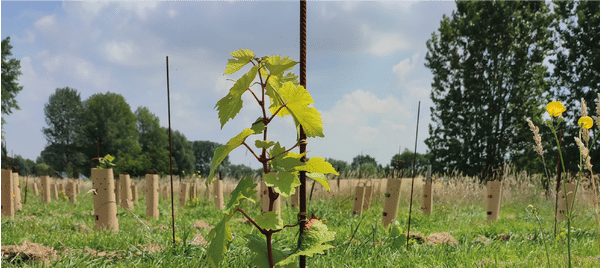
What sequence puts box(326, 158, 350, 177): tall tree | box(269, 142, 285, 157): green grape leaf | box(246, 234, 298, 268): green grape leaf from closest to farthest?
box(269, 142, 285, 157): green grape leaf → box(246, 234, 298, 268): green grape leaf → box(326, 158, 350, 177): tall tree

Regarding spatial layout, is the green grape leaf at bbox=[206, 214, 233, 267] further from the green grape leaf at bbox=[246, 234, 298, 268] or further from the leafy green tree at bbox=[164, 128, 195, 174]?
the leafy green tree at bbox=[164, 128, 195, 174]

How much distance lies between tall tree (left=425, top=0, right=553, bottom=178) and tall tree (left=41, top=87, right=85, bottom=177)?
102ft

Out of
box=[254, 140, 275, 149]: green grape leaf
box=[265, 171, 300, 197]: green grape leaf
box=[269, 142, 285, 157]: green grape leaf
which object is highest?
box=[254, 140, 275, 149]: green grape leaf

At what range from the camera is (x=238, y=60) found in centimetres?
103

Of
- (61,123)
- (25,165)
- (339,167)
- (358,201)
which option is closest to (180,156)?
(61,123)

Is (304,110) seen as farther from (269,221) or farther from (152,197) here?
(152,197)

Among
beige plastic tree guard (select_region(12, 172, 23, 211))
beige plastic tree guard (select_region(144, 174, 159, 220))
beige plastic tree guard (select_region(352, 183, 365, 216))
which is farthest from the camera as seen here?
beige plastic tree guard (select_region(352, 183, 365, 216))

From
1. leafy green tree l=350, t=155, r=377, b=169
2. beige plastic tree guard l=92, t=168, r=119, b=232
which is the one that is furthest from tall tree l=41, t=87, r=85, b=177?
beige plastic tree guard l=92, t=168, r=119, b=232

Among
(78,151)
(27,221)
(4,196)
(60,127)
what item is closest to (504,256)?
(27,221)

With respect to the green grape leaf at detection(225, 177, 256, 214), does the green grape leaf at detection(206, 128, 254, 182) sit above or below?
above

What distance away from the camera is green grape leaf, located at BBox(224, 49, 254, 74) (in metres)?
1.00

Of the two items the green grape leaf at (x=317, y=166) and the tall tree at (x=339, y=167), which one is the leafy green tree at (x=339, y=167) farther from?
the green grape leaf at (x=317, y=166)

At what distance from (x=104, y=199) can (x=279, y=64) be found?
3.16 m

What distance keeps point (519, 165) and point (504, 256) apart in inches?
611
